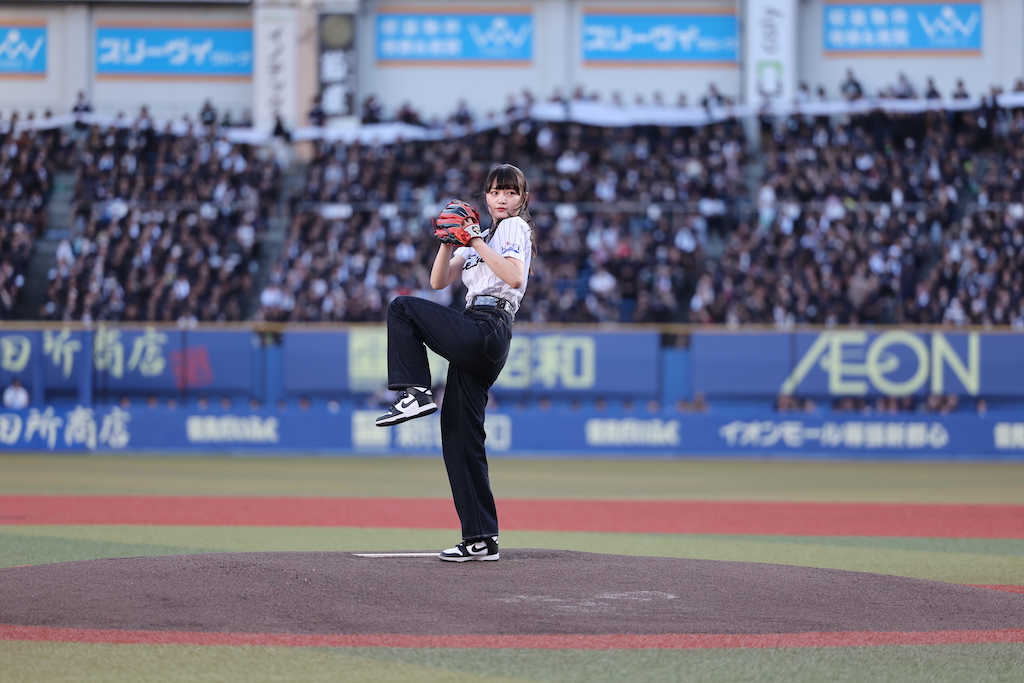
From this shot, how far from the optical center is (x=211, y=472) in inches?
742

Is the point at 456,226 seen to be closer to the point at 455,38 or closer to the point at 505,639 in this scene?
the point at 505,639

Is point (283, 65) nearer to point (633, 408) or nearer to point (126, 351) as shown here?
point (126, 351)

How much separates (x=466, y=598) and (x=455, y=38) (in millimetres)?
29353

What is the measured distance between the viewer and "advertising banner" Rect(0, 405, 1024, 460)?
74.4 ft

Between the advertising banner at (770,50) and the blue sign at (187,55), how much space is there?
46.5 feet

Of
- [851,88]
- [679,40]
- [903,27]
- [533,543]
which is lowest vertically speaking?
[533,543]

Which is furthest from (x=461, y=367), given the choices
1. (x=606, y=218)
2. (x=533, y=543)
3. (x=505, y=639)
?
(x=606, y=218)

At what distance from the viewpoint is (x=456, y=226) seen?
20.3 ft

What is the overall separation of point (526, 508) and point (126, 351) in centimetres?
1228

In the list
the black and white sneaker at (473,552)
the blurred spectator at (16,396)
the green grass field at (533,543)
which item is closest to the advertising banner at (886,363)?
the green grass field at (533,543)

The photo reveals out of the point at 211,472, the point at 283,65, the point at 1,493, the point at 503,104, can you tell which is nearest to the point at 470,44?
the point at 503,104

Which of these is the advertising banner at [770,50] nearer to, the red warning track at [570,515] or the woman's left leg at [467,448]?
the red warning track at [570,515]

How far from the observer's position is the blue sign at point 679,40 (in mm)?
32906

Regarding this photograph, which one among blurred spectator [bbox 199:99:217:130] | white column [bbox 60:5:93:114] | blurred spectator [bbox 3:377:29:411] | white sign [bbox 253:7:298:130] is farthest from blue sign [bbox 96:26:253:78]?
blurred spectator [bbox 3:377:29:411]
